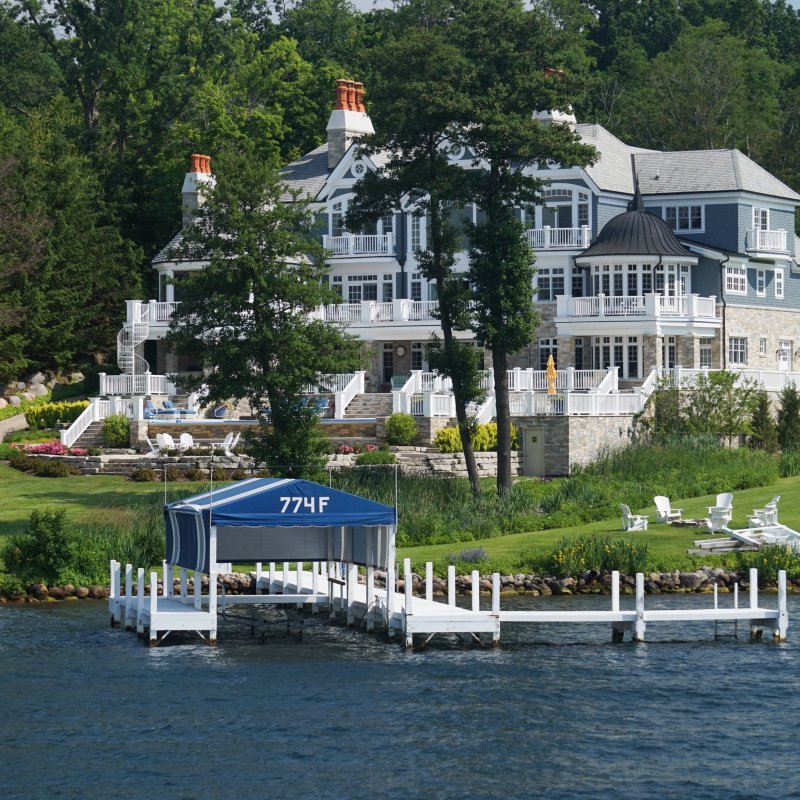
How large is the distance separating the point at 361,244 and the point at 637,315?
13.2 meters

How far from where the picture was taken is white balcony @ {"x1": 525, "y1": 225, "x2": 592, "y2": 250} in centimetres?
6681

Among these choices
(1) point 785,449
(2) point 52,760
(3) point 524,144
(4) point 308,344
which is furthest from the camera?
(1) point 785,449

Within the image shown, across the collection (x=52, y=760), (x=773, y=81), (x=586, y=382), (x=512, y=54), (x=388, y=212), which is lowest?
(x=52, y=760)

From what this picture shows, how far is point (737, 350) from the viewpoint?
6756 cm

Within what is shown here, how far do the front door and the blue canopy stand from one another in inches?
693

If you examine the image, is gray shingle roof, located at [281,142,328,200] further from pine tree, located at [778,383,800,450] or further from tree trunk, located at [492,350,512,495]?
pine tree, located at [778,383,800,450]

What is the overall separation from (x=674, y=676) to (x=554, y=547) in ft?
34.7

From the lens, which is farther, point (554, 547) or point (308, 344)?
point (308, 344)

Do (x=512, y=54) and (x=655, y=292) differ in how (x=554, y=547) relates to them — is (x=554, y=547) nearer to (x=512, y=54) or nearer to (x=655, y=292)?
(x=512, y=54)

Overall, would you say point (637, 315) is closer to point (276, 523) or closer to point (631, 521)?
point (631, 521)

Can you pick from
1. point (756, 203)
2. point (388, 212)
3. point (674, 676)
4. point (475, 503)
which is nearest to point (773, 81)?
point (756, 203)

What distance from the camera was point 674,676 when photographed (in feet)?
102

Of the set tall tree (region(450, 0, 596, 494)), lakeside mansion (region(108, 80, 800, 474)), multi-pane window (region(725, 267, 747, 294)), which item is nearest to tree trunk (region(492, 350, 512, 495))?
tall tree (region(450, 0, 596, 494))

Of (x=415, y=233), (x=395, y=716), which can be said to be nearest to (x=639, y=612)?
(x=395, y=716)
